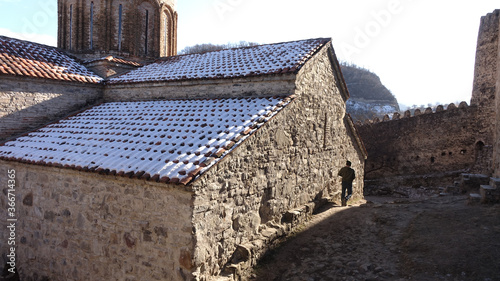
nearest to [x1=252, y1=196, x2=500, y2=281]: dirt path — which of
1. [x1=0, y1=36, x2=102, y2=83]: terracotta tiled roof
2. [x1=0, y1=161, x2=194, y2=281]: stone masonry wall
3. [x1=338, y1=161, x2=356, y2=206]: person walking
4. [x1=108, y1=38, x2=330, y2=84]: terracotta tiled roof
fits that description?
[x1=338, y1=161, x2=356, y2=206]: person walking

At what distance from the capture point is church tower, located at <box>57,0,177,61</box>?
1234cm

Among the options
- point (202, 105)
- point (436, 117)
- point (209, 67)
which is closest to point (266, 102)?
point (202, 105)

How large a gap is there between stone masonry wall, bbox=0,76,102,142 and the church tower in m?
2.88

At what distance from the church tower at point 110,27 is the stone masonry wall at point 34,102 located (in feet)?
9.44

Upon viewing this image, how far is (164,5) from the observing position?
1331 centimetres

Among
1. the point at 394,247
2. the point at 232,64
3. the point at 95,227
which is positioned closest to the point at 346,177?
the point at 394,247

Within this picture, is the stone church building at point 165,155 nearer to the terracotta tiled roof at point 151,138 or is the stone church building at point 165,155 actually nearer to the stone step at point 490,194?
the terracotta tiled roof at point 151,138

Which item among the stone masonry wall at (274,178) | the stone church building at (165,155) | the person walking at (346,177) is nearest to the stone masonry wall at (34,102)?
the stone church building at (165,155)

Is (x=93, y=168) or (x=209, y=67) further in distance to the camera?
(x=209, y=67)

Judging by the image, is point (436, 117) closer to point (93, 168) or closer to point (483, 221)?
point (483, 221)

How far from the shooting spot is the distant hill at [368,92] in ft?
187

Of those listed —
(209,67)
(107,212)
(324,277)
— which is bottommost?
(324,277)

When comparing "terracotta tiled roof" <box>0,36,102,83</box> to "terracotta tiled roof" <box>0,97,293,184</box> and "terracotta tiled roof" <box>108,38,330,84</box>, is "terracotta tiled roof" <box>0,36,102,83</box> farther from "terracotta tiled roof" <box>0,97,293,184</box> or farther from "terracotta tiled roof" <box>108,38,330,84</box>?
"terracotta tiled roof" <box>0,97,293,184</box>

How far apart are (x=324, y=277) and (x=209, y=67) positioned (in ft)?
21.2
